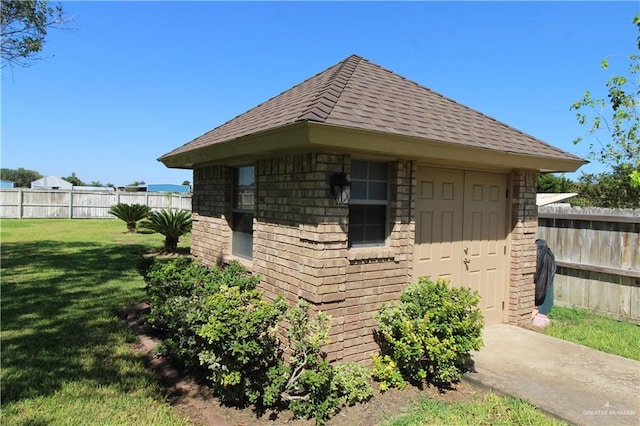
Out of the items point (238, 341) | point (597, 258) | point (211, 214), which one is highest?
point (211, 214)

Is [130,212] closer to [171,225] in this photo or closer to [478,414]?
[171,225]

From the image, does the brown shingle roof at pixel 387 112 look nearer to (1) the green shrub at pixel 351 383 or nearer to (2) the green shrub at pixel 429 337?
(2) the green shrub at pixel 429 337

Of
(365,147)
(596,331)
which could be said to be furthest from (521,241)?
(365,147)

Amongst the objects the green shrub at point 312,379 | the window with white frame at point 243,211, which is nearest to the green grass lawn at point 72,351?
the green shrub at point 312,379

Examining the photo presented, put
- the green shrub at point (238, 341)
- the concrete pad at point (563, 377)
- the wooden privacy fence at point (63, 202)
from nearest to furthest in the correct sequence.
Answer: the green shrub at point (238, 341)
the concrete pad at point (563, 377)
the wooden privacy fence at point (63, 202)

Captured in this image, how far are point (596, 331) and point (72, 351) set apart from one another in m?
7.47

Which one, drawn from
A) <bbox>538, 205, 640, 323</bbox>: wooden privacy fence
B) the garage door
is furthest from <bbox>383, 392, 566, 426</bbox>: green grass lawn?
<bbox>538, 205, 640, 323</bbox>: wooden privacy fence

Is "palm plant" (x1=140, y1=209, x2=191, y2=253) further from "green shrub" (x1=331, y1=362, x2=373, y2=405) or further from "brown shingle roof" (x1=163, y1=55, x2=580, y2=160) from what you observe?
"green shrub" (x1=331, y1=362, x2=373, y2=405)

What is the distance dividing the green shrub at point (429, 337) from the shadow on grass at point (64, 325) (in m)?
2.67

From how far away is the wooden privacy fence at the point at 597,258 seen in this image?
688 centimetres

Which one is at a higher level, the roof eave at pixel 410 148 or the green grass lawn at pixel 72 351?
the roof eave at pixel 410 148

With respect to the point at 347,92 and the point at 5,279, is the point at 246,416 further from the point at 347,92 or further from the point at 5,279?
the point at 5,279

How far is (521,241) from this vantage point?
6.26 metres

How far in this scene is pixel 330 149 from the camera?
4141 millimetres
